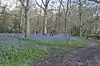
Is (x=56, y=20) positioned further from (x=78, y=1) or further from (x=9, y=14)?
(x=78, y=1)

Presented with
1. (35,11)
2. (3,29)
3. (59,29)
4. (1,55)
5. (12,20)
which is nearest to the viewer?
(1,55)

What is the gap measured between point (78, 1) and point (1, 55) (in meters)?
26.8

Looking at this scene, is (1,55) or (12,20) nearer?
(1,55)

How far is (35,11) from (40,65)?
175 feet

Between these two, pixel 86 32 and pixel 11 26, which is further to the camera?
pixel 86 32

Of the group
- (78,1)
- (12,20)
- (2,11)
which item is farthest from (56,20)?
(78,1)

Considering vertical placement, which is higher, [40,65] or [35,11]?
[35,11]

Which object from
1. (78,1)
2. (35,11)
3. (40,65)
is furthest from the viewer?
(35,11)

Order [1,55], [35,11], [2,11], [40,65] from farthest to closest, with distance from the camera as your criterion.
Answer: [35,11] → [2,11] → [1,55] → [40,65]

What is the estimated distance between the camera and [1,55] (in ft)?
33.6

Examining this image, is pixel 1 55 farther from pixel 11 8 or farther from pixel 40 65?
pixel 11 8

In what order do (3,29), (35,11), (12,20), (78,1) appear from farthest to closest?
(35,11)
(12,20)
(3,29)
(78,1)

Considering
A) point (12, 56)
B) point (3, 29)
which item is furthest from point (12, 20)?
point (12, 56)

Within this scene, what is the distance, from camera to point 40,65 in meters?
9.57
